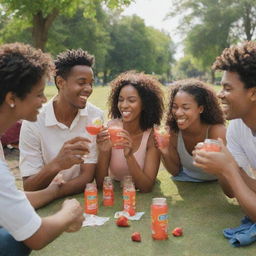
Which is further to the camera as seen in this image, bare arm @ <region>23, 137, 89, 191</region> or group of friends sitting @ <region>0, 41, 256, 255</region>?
bare arm @ <region>23, 137, 89, 191</region>

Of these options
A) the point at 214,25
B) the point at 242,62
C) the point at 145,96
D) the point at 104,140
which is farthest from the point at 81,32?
the point at 242,62

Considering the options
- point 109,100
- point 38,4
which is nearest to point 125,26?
point 38,4

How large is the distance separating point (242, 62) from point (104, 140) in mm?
1821

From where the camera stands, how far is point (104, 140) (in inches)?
184

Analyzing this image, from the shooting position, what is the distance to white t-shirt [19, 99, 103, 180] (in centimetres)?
461

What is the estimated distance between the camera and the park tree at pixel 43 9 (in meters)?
14.1

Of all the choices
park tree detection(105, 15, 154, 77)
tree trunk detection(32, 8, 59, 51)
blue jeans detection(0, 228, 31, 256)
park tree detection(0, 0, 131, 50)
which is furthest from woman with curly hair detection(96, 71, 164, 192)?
park tree detection(105, 15, 154, 77)

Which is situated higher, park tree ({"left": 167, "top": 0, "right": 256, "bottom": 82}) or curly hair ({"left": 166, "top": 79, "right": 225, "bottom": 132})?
park tree ({"left": 167, "top": 0, "right": 256, "bottom": 82})

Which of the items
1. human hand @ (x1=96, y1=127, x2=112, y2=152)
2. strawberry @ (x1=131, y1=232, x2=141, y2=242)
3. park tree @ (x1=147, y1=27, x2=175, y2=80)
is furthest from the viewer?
park tree @ (x1=147, y1=27, x2=175, y2=80)

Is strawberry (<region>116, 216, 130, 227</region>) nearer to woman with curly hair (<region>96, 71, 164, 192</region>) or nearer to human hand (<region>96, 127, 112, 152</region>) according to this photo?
woman with curly hair (<region>96, 71, 164, 192</region>)

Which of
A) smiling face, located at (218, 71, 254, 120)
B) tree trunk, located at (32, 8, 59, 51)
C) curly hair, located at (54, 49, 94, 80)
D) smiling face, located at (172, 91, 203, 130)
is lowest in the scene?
smiling face, located at (172, 91, 203, 130)

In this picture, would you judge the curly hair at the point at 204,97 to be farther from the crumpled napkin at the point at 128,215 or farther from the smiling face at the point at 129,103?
the crumpled napkin at the point at 128,215

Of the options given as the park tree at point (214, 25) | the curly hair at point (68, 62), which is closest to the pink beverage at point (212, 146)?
the curly hair at point (68, 62)

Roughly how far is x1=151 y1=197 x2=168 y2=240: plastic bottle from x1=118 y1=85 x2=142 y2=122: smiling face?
5.21ft
